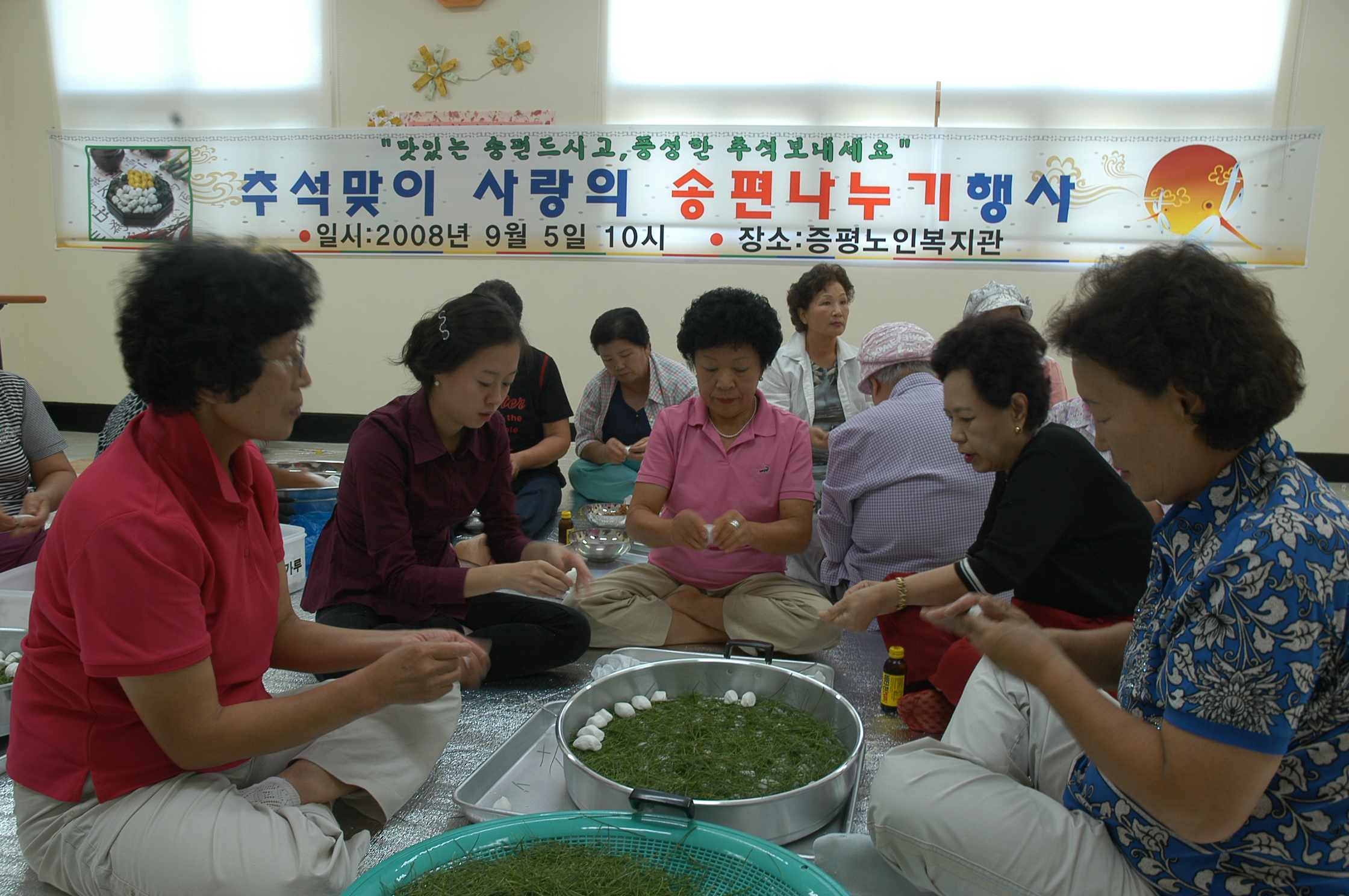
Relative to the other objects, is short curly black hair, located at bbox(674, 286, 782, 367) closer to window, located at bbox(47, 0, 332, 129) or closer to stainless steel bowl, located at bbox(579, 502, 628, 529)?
stainless steel bowl, located at bbox(579, 502, 628, 529)

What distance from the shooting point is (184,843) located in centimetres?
121

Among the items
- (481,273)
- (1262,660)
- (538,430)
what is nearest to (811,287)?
(538,430)

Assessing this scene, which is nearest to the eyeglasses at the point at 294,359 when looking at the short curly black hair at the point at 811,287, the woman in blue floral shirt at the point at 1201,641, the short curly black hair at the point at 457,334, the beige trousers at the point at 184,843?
the beige trousers at the point at 184,843

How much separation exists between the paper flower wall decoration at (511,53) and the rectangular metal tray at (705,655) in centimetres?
440

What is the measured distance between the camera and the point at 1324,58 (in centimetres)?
497

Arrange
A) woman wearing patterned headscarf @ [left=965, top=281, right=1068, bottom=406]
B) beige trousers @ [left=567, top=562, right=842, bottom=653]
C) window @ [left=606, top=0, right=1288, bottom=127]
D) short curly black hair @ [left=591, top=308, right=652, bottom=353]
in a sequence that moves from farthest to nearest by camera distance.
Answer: window @ [left=606, top=0, right=1288, bottom=127]
short curly black hair @ [left=591, top=308, right=652, bottom=353]
woman wearing patterned headscarf @ [left=965, top=281, right=1068, bottom=406]
beige trousers @ [left=567, top=562, right=842, bottom=653]

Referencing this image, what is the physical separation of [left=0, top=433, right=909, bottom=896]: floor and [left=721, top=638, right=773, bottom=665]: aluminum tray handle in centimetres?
23

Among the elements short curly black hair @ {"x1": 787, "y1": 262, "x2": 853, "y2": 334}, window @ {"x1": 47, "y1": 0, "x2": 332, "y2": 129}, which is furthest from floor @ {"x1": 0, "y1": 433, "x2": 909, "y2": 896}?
window @ {"x1": 47, "y1": 0, "x2": 332, "y2": 129}

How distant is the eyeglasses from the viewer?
1266 mm

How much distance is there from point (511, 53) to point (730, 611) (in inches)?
175

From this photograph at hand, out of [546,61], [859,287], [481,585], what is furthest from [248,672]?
[546,61]

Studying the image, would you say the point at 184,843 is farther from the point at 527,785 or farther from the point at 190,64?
the point at 190,64

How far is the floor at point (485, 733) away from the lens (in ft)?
5.04

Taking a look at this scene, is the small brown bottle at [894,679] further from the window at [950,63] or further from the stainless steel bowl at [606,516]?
the window at [950,63]
